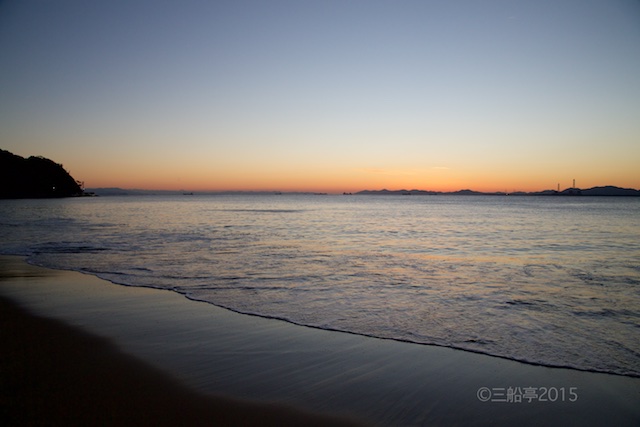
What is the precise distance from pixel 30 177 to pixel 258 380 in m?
144

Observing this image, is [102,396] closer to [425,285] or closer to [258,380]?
[258,380]

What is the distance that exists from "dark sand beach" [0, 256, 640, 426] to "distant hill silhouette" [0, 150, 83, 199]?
435ft

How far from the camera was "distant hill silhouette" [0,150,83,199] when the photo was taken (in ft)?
350

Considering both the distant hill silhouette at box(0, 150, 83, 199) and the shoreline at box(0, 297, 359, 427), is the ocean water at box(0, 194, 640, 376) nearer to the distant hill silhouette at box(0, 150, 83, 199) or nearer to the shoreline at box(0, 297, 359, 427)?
the shoreline at box(0, 297, 359, 427)

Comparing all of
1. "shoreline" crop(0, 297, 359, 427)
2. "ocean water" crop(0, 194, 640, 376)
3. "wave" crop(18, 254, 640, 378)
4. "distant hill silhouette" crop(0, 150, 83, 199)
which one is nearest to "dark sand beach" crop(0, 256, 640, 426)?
"shoreline" crop(0, 297, 359, 427)

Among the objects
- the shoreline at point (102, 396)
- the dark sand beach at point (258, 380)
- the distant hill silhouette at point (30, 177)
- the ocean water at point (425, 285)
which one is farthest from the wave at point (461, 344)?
the distant hill silhouette at point (30, 177)

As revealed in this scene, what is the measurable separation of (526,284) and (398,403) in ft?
25.2

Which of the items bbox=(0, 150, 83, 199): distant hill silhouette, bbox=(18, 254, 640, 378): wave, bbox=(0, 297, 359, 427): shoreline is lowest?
bbox=(18, 254, 640, 378): wave

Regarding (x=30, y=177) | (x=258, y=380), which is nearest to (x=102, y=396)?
(x=258, y=380)

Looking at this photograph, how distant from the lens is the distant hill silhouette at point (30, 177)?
10681cm

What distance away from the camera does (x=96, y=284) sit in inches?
381

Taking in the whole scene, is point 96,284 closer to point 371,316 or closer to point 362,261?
point 371,316

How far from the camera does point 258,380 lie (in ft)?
14.6

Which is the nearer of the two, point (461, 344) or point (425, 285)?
point (461, 344)
